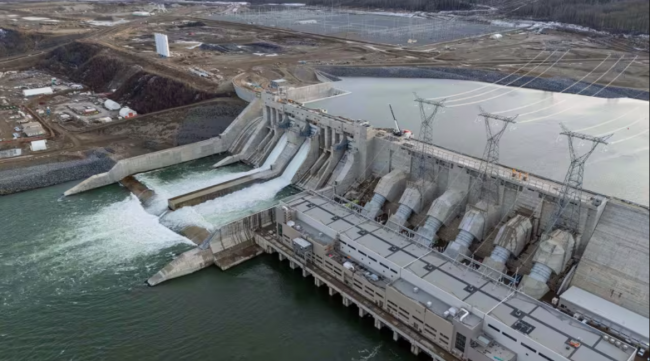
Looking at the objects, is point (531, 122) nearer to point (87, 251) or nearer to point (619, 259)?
point (619, 259)

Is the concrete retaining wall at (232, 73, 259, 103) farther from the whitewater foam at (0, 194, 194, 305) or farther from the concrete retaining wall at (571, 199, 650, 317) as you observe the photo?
the concrete retaining wall at (571, 199, 650, 317)

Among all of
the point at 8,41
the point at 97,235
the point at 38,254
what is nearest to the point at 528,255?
the point at 97,235

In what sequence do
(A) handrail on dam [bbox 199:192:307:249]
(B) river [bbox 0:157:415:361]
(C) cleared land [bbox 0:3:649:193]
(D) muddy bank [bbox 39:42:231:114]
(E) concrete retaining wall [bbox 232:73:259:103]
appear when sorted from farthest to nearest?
1. (D) muddy bank [bbox 39:42:231:114]
2. (E) concrete retaining wall [bbox 232:73:259:103]
3. (C) cleared land [bbox 0:3:649:193]
4. (A) handrail on dam [bbox 199:192:307:249]
5. (B) river [bbox 0:157:415:361]

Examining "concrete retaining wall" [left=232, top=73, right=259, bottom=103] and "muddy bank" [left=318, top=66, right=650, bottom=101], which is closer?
"muddy bank" [left=318, top=66, right=650, bottom=101]

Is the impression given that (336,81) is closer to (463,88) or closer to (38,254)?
(463,88)

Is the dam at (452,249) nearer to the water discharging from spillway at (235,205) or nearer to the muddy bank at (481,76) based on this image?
the water discharging from spillway at (235,205)

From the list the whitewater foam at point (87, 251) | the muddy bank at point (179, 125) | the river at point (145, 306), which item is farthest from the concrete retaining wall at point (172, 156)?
the river at point (145, 306)

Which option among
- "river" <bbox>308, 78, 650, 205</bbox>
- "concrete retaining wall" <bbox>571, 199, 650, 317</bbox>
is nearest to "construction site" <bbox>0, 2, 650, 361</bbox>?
"concrete retaining wall" <bbox>571, 199, 650, 317</bbox>
